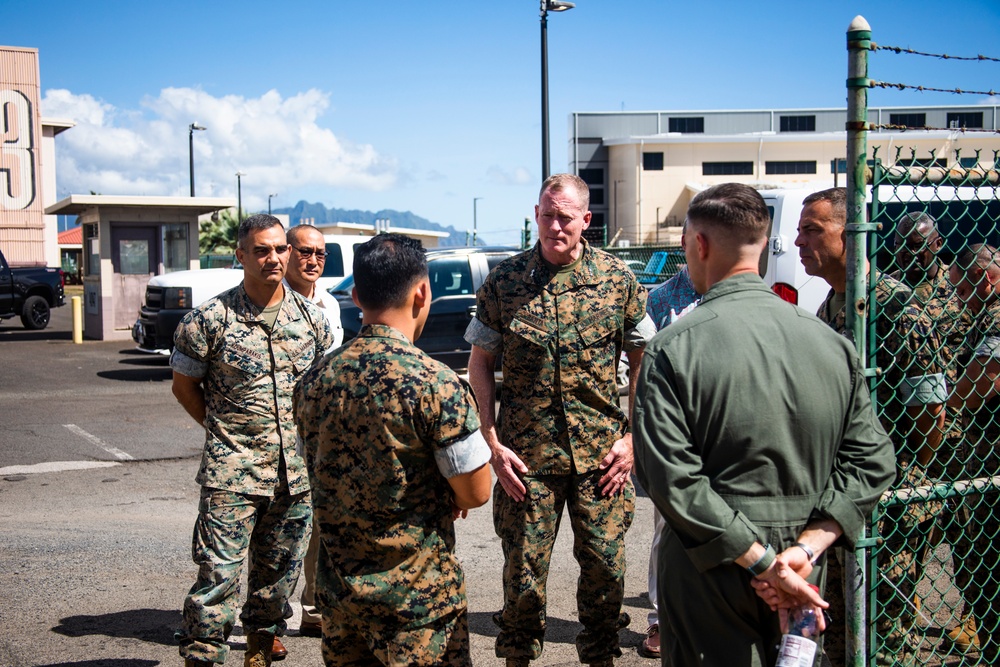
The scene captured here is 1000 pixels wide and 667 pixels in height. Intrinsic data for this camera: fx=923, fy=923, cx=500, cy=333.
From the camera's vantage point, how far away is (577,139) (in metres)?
62.1

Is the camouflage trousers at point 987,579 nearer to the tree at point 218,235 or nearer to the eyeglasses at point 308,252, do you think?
the eyeglasses at point 308,252

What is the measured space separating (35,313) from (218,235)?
87.1 feet

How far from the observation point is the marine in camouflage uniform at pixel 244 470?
12.6ft

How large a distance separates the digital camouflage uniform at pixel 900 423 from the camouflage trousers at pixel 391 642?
1455mm

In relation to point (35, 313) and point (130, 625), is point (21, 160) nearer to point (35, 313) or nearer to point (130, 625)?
point (35, 313)

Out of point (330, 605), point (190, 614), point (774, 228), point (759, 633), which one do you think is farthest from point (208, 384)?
point (774, 228)

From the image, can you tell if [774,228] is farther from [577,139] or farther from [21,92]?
[577,139]

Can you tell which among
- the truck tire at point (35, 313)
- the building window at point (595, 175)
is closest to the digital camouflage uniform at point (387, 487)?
the truck tire at point (35, 313)

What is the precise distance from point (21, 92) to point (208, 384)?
37.3 m

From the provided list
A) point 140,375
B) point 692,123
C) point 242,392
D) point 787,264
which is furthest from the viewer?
point 692,123

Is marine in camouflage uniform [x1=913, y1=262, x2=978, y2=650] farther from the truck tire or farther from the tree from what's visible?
the tree

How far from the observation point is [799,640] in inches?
92.0

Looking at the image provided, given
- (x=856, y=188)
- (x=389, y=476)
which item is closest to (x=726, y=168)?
(x=856, y=188)

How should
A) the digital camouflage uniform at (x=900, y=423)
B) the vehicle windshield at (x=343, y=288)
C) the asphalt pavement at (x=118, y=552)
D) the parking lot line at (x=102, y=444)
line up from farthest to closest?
the vehicle windshield at (x=343, y=288)
the parking lot line at (x=102, y=444)
the asphalt pavement at (x=118, y=552)
the digital camouflage uniform at (x=900, y=423)
